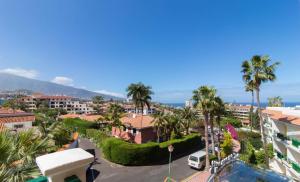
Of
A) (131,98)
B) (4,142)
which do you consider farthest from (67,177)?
(131,98)

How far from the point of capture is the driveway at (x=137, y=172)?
20.2m

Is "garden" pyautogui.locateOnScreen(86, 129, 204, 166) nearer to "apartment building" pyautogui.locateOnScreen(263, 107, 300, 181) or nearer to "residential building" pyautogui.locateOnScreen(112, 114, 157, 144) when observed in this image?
"residential building" pyautogui.locateOnScreen(112, 114, 157, 144)

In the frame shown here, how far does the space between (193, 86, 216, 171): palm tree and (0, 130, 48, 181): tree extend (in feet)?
64.7

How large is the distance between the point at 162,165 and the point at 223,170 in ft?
38.0

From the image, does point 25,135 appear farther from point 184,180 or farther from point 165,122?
point 165,122

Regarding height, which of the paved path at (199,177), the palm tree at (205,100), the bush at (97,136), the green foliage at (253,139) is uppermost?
the palm tree at (205,100)

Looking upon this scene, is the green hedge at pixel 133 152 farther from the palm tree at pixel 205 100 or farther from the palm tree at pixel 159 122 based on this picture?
the palm tree at pixel 205 100

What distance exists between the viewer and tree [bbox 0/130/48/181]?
4.34m

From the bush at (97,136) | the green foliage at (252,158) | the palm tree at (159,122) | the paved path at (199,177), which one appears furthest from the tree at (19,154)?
the green foliage at (252,158)

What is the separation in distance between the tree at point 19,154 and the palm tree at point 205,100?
1973 centimetres

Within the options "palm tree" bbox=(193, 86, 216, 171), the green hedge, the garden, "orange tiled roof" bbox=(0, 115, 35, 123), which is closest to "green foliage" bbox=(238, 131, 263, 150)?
the garden

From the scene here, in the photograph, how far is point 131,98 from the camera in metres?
42.9

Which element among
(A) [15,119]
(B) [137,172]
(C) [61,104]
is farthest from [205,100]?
(C) [61,104]

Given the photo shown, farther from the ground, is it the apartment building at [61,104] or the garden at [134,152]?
the apartment building at [61,104]
